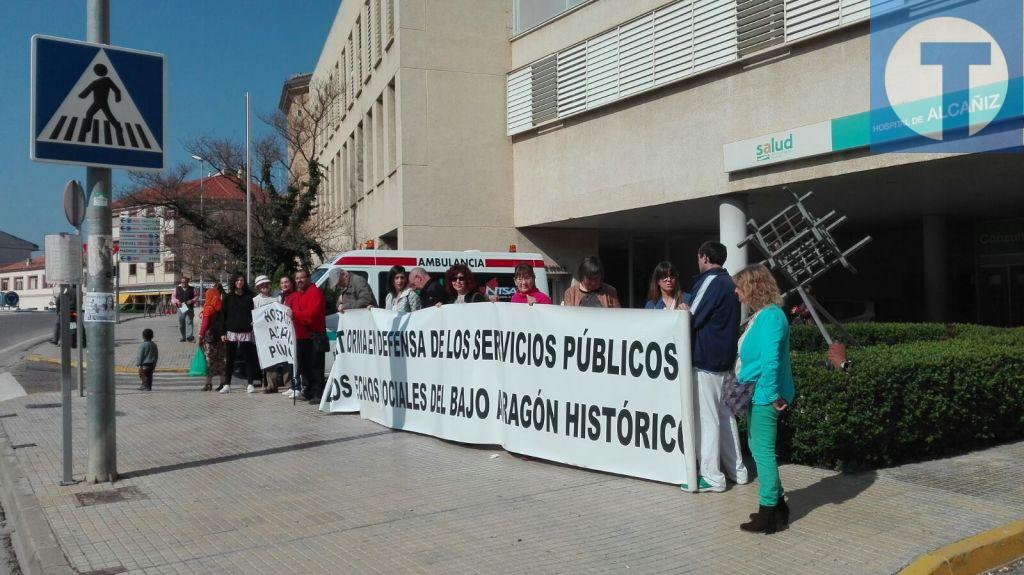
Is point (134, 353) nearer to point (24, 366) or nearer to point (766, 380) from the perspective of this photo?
point (24, 366)

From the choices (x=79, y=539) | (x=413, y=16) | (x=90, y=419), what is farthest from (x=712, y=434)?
(x=413, y=16)

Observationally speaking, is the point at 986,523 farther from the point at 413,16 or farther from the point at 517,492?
the point at 413,16

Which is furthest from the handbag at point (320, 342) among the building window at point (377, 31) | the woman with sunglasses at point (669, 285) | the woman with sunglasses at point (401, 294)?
the building window at point (377, 31)

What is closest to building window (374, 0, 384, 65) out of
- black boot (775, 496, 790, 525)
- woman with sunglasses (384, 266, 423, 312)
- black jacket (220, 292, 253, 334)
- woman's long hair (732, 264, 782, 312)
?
black jacket (220, 292, 253, 334)

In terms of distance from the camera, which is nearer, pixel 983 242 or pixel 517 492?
pixel 517 492

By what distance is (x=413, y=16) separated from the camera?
2338cm

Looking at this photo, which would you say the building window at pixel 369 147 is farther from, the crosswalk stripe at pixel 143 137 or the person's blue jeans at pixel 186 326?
the crosswalk stripe at pixel 143 137

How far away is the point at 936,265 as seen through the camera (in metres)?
23.4

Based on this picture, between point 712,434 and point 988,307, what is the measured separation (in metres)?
22.6

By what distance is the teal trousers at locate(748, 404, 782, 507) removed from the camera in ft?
18.4

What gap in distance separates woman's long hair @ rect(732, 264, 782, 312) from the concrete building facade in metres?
9.46

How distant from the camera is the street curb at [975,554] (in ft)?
16.3

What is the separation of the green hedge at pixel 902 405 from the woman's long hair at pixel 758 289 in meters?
1.82

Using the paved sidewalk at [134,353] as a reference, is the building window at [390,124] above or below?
above
